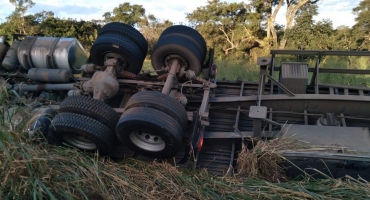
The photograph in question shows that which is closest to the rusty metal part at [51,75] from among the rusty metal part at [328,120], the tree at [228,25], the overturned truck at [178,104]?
the overturned truck at [178,104]

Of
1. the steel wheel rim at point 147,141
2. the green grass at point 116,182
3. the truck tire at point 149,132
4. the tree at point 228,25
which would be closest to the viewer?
the green grass at point 116,182

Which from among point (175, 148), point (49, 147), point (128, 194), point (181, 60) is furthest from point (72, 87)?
point (128, 194)

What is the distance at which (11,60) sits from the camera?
241 inches

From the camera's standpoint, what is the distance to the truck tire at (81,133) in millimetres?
3703

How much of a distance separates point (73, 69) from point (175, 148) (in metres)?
2.99

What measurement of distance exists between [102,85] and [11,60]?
7.53 feet

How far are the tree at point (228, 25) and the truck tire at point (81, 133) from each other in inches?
839

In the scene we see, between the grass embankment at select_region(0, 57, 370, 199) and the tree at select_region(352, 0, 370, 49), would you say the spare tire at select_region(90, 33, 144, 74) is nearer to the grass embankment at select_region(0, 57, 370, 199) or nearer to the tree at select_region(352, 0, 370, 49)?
the grass embankment at select_region(0, 57, 370, 199)

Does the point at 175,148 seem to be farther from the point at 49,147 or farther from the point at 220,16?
the point at 220,16

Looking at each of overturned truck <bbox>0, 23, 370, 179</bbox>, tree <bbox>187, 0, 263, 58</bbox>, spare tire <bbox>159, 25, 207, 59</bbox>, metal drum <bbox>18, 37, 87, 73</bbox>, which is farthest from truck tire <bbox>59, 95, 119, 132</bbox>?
tree <bbox>187, 0, 263, 58</bbox>

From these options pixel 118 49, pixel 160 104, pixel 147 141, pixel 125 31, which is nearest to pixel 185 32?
pixel 125 31

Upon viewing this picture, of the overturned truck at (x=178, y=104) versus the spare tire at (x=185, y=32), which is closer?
the overturned truck at (x=178, y=104)

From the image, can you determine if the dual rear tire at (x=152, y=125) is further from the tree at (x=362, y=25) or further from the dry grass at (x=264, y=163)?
the tree at (x=362, y=25)

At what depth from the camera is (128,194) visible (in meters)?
3.03
